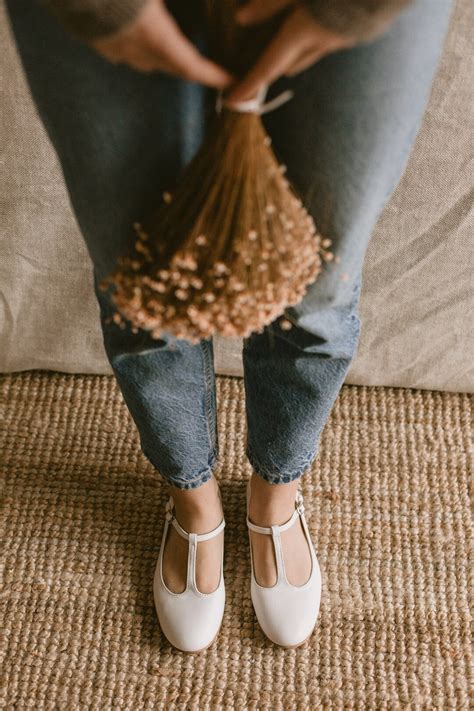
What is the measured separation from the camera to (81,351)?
3.59 ft

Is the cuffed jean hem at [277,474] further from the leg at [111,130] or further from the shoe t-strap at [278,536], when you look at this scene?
the leg at [111,130]

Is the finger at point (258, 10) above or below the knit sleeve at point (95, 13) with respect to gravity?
above

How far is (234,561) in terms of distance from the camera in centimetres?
96

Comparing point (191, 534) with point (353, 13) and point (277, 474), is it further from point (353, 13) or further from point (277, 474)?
point (353, 13)

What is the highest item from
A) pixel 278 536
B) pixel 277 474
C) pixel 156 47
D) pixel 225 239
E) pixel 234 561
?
pixel 156 47

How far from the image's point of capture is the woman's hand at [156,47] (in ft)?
1.19

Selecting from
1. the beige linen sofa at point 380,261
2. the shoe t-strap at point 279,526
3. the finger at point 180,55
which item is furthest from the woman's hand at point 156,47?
the shoe t-strap at point 279,526

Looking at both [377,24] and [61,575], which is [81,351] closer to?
[61,575]

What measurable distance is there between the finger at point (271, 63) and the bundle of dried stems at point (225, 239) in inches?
0.6

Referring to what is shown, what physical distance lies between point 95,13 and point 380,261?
2.13 feet

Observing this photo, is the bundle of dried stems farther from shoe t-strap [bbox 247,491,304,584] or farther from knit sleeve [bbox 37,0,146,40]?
shoe t-strap [bbox 247,491,304,584]

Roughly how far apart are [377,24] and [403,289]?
635mm

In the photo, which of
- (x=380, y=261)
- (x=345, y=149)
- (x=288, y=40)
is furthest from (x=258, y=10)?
(x=380, y=261)

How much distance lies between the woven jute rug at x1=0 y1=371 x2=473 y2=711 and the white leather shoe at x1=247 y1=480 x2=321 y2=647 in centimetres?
3
